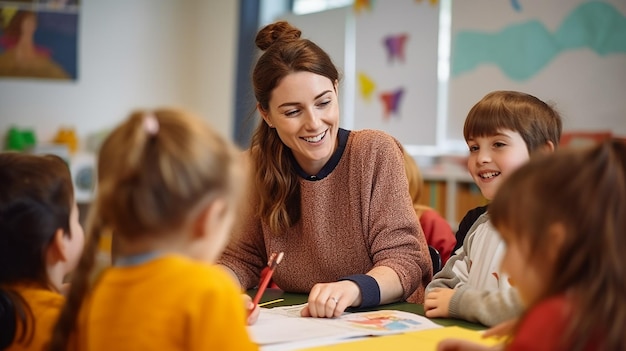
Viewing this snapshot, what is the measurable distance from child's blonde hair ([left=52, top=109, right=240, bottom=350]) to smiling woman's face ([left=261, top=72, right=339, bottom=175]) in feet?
3.00

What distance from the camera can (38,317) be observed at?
121cm

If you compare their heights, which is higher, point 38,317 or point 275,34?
point 275,34

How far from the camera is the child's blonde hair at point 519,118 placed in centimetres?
173

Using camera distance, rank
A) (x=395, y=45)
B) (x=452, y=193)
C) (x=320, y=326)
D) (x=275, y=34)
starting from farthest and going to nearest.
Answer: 1. (x=395, y=45)
2. (x=452, y=193)
3. (x=275, y=34)
4. (x=320, y=326)

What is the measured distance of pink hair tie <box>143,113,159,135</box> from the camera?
96cm

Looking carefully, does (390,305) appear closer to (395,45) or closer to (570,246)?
(570,246)

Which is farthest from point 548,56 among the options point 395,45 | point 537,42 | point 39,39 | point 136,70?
point 39,39

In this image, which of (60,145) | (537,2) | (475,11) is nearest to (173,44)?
(60,145)

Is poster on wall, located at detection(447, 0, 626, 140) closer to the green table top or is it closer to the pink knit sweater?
the pink knit sweater

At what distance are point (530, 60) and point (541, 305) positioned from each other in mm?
3286

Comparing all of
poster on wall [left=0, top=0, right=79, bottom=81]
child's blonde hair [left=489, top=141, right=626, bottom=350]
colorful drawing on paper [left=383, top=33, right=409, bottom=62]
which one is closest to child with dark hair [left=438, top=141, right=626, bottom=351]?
child's blonde hair [left=489, top=141, right=626, bottom=350]

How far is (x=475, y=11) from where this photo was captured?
422cm

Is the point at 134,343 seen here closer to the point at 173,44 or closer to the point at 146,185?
the point at 146,185

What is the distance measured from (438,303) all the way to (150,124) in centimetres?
81
